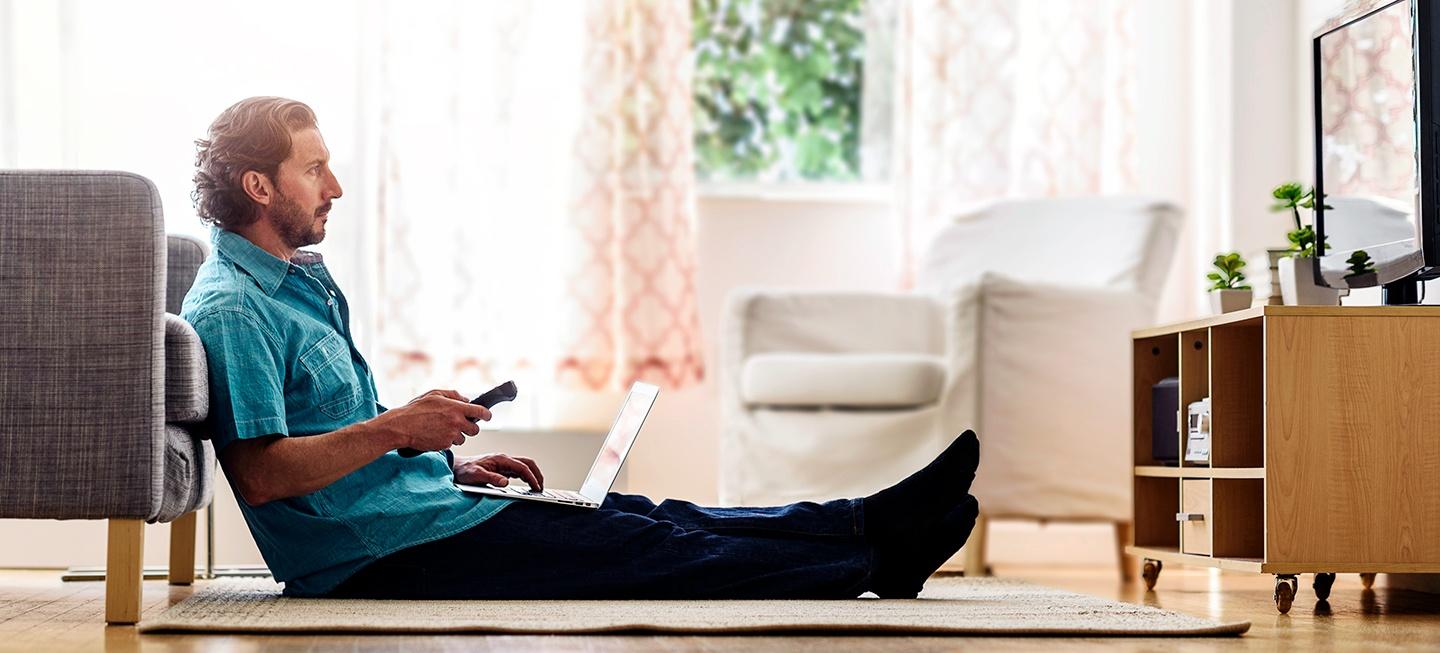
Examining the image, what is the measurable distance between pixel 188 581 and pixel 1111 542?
270 cm

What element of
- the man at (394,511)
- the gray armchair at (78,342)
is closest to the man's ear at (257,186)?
the man at (394,511)

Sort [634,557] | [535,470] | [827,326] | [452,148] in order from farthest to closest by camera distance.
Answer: [452,148] → [827,326] → [535,470] → [634,557]

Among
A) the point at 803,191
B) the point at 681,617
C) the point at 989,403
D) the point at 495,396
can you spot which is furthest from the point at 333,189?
the point at 803,191

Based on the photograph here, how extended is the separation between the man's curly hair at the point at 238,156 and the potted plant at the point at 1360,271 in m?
1.57

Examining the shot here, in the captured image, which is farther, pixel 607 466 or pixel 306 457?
pixel 607 466

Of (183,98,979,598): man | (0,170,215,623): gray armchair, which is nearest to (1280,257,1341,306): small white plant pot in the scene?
(183,98,979,598): man

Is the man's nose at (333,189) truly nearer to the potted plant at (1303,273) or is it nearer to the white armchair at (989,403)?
the potted plant at (1303,273)

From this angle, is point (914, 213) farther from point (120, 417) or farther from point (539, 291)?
point (120, 417)

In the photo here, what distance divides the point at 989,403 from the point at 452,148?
5.41 feet

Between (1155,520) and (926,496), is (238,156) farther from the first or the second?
(1155,520)

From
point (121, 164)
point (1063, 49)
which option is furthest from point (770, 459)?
point (121, 164)

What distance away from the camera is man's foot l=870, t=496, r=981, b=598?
2041 mm

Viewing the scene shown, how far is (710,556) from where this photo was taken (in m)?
2.05

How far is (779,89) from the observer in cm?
461
